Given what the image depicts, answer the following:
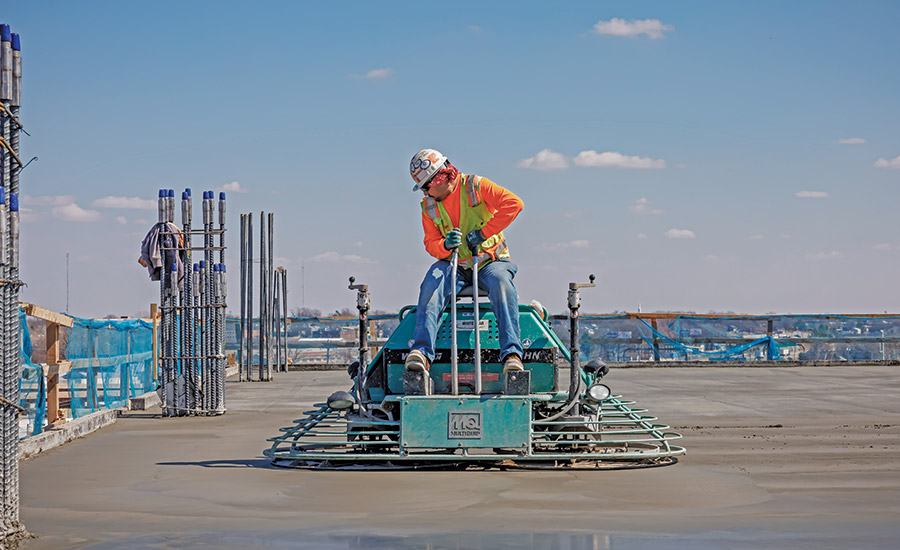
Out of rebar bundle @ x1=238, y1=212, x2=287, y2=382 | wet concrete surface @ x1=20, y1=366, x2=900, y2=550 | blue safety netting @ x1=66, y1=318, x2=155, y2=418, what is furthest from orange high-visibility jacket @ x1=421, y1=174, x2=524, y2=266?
rebar bundle @ x1=238, y1=212, x2=287, y2=382

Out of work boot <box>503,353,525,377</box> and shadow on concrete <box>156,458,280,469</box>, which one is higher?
work boot <box>503,353,525,377</box>

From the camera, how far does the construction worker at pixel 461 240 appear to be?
1077 centimetres

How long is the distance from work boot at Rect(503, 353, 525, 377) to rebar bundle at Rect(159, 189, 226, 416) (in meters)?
7.57

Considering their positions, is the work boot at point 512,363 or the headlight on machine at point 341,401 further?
the headlight on machine at point 341,401

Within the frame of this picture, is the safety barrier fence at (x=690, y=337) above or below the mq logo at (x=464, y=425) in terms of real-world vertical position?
above

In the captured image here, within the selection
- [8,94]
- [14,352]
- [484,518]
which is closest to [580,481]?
[484,518]

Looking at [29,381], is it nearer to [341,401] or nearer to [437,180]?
[341,401]

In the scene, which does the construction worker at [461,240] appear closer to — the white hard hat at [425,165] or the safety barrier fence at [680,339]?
the white hard hat at [425,165]

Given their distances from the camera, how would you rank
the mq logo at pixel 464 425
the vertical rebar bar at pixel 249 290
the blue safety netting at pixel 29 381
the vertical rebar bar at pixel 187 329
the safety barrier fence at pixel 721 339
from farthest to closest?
1. the safety barrier fence at pixel 721 339
2. the vertical rebar bar at pixel 249 290
3. the vertical rebar bar at pixel 187 329
4. the blue safety netting at pixel 29 381
5. the mq logo at pixel 464 425

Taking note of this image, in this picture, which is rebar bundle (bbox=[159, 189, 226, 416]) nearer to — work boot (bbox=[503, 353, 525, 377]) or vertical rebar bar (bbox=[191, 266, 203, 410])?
vertical rebar bar (bbox=[191, 266, 203, 410])

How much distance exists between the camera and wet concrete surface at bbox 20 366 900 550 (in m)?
7.27

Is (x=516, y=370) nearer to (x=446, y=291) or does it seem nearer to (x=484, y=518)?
(x=446, y=291)

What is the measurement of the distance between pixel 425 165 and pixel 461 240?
85 centimetres

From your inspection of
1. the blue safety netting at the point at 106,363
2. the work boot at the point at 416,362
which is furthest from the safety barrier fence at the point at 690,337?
the work boot at the point at 416,362
